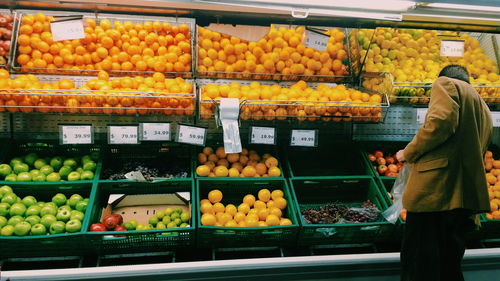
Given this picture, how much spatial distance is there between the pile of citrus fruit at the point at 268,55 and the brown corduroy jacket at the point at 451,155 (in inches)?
37.9

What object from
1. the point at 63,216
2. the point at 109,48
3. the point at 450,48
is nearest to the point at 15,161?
the point at 63,216

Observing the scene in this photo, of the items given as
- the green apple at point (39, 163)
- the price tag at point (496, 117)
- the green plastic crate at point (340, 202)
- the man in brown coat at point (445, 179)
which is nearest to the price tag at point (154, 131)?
the green apple at point (39, 163)

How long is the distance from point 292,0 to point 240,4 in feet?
0.87

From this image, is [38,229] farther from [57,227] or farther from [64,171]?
[64,171]

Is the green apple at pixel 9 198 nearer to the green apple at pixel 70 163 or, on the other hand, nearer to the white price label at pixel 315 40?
the green apple at pixel 70 163

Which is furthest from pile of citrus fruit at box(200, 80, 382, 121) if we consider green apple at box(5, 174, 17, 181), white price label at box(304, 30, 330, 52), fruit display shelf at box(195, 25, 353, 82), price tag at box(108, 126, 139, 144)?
green apple at box(5, 174, 17, 181)

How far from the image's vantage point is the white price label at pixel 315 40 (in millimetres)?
2697

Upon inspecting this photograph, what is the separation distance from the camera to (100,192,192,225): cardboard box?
2439 mm

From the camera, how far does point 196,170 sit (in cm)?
259

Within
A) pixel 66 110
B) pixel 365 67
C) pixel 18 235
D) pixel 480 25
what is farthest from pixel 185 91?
pixel 480 25

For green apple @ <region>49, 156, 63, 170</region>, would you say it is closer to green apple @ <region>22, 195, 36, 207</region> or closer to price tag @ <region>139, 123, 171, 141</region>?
green apple @ <region>22, 195, 36, 207</region>

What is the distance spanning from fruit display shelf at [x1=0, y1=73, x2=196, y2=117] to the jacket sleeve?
4.61 ft

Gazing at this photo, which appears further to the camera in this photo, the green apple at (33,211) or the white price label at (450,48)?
the white price label at (450,48)

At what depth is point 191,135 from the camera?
8.18 ft
